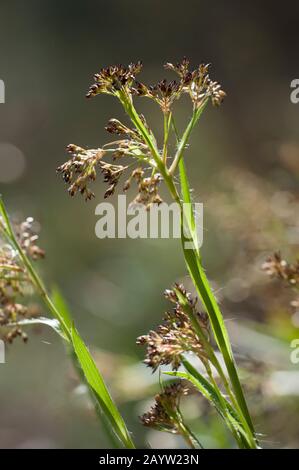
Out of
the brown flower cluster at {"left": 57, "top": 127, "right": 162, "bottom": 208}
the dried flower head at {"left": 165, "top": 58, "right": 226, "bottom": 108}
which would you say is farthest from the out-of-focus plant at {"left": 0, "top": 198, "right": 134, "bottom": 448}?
the dried flower head at {"left": 165, "top": 58, "right": 226, "bottom": 108}

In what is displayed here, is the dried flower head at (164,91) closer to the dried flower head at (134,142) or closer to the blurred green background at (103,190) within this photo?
the dried flower head at (134,142)

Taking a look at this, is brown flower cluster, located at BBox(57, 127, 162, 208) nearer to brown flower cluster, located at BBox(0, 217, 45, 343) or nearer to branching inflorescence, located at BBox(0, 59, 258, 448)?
branching inflorescence, located at BBox(0, 59, 258, 448)

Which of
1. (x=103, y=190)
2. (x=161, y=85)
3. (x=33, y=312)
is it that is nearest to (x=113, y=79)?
(x=161, y=85)

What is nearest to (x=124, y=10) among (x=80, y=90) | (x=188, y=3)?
(x=188, y=3)

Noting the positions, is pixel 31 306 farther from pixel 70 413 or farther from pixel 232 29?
pixel 232 29

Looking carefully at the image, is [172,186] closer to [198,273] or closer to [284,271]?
[198,273]

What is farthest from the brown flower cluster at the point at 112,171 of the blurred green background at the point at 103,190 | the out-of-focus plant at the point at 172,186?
→ the blurred green background at the point at 103,190
